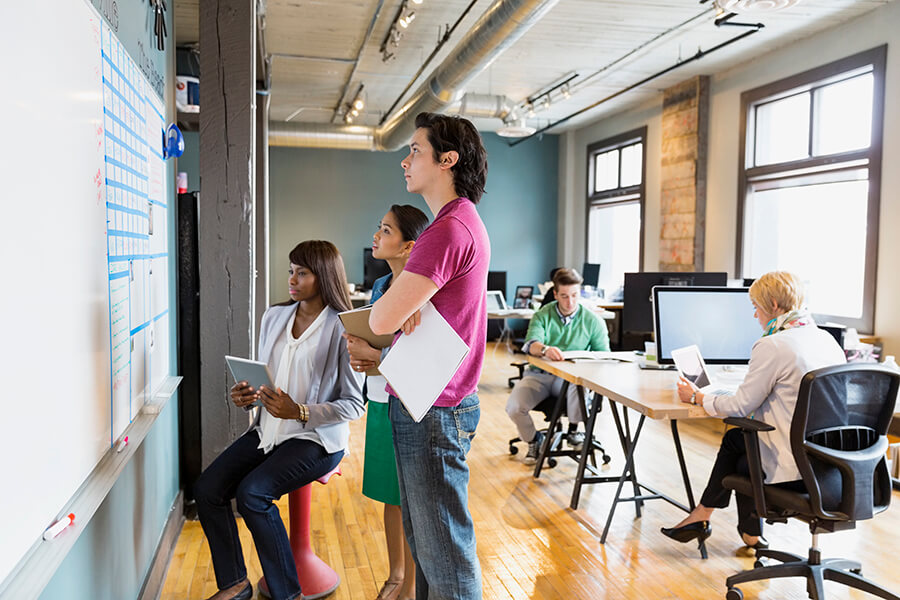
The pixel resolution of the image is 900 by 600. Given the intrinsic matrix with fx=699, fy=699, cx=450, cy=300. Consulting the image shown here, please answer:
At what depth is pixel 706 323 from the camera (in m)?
3.62

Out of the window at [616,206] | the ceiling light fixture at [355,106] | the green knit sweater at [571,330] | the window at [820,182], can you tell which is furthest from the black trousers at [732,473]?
the ceiling light fixture at [355,106]

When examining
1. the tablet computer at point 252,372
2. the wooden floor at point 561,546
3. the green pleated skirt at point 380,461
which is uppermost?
the tablet computer at point 252,372

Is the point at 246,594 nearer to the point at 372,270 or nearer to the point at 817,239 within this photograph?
the point at 817,239

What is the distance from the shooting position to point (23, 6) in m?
1.11

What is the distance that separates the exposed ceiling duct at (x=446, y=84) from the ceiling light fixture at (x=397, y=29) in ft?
1.41

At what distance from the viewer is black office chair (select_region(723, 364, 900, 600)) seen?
97.8 inches

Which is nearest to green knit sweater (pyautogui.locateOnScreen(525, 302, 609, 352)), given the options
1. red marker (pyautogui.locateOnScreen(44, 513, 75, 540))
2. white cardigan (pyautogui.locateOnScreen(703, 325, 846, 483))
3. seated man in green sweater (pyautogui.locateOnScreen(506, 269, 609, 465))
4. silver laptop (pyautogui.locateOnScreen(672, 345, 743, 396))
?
seated man in green sweater (pyautogui.locateOnScreen(506, 269, 609, 465))

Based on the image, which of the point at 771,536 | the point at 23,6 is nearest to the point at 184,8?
the point at 23,6

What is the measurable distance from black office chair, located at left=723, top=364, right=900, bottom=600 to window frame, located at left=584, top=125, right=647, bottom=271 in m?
6.48

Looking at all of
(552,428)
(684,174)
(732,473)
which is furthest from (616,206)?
(732,473)

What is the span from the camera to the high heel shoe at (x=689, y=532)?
3.20 m

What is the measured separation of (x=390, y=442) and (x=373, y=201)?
8.74 metres

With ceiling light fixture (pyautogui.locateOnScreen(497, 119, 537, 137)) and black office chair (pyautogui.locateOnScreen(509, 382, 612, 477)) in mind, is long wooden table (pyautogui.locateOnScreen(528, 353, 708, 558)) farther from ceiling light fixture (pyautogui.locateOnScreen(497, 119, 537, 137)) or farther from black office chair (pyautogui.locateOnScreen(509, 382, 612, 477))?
ceiling light fixture (pyautogui.locateOnScreen(497, 119, 537, 137))

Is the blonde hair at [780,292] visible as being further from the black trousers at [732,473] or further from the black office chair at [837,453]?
the black trousers at [732,473]
